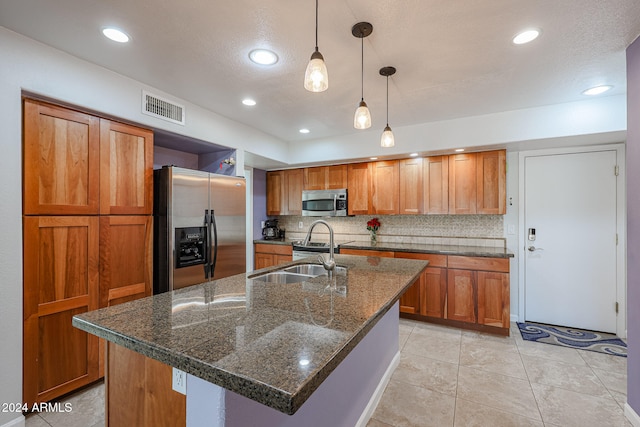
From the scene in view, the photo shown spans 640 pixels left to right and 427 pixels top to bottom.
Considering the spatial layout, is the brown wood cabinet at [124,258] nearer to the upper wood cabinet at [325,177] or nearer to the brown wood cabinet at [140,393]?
the brown wood cabinet at [140,393]

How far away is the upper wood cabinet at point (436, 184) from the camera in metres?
3.68

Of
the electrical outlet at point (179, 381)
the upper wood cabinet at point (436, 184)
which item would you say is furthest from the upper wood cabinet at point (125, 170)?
the upper wood cabinet at point (436, 184)

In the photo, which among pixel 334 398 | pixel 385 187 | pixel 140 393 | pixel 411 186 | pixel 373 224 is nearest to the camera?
pixel 140 393

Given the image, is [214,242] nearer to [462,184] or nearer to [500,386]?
[500,386]

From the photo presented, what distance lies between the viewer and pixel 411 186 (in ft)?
12.7

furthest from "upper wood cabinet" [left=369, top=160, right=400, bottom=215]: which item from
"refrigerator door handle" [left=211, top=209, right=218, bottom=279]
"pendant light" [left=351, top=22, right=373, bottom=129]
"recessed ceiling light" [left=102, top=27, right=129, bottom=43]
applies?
"recessed ceiling light" [left=102, top=27, right=129, bottom=43]

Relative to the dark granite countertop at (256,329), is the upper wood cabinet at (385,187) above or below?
above

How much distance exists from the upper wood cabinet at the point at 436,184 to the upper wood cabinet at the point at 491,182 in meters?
0.36

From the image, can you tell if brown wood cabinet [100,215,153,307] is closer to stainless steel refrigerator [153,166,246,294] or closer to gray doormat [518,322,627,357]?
stainless steel refrigerator [153,166,246,294]

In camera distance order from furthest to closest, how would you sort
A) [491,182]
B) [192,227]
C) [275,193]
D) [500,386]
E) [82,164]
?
1. [275,193]
2. [491,182]
3. [192,227]
4. [500,386]
5. [82,164]

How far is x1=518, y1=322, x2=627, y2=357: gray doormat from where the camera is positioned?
9.50 ft

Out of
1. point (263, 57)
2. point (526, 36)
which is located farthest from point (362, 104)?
point (526, 36)

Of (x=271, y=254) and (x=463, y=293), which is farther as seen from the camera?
(x=271, y=254)

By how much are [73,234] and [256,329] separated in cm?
193
